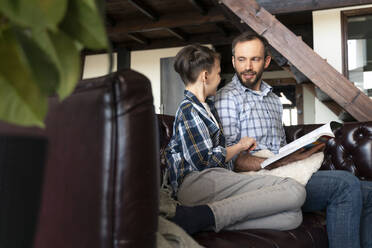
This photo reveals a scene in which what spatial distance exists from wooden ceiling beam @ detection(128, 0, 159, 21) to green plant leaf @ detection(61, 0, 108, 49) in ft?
19.4

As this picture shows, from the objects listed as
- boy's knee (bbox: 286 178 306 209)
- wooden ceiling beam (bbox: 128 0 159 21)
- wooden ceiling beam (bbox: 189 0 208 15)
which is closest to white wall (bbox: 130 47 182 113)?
wooden ceiling beam (bbox: 128 0 159 21)

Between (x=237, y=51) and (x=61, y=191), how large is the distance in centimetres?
187

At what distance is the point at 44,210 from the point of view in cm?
68

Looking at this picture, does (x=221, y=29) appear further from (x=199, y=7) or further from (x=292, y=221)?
(x=292, y=221)

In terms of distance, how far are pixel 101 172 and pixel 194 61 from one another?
1269mm

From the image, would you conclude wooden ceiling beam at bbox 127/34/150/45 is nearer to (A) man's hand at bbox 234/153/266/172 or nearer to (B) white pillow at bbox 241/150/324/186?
(A) man's hand at bbox 234/153/266/172

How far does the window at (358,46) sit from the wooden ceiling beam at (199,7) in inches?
82.6

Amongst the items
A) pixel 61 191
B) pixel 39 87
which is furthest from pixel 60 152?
pixel 39 87

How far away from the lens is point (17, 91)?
0.26 m

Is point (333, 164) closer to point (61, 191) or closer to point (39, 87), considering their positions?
point (61, 191)

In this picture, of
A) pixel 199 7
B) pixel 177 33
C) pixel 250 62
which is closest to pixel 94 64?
pixel 177 33

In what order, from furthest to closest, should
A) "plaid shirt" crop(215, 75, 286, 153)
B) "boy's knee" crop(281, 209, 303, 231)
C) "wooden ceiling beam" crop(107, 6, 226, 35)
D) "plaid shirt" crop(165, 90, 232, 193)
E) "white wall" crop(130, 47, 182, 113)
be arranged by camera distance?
1. "white wall" crop(130, 47, 182, 113)
2. "wooden ceiling beam" crop(107, 6, 226, 35)
3. "plaid shirt" crop(215, 75, 286, 153)
4. "plaid shirt" crop(165, 90, 232, 193)
5. "boy's knee" crop(281, 209, 303, 231)

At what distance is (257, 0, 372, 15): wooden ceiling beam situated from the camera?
5.22 meters

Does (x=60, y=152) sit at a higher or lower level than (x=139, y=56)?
lower
